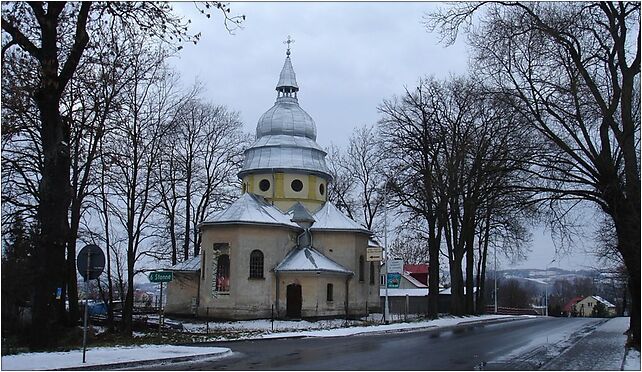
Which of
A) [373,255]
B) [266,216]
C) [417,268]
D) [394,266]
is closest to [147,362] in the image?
[394,266]

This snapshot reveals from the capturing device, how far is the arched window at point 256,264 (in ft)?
124

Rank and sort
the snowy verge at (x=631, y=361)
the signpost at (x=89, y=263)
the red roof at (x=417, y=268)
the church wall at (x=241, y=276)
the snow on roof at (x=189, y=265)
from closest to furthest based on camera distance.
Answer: the snowy verge at (x=631, y=361), the signpost at (x=89, y=263), the church wall at (x=241, y=276), the snow on roof at (x=189, y=265), the red roof at (x=417, y=268)

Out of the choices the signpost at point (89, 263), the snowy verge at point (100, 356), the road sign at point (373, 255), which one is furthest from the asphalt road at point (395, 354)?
the road sign at point (373, 255)

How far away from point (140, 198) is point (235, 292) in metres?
9.21

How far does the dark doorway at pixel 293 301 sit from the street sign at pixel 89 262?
24289mm

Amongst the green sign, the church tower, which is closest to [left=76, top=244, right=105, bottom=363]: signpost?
the green sign

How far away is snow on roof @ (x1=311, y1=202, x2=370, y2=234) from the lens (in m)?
41.2

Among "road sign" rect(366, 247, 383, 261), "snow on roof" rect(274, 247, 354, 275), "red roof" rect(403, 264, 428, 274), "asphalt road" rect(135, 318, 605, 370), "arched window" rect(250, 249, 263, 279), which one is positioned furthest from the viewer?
"red roof" rect(403, 264, 428, 274)

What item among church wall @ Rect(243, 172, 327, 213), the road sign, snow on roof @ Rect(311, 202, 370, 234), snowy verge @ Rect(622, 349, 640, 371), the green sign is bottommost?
snowy verge @ Rect(622, 349, 640, 371)

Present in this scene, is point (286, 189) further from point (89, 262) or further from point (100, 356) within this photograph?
point (89, 262)

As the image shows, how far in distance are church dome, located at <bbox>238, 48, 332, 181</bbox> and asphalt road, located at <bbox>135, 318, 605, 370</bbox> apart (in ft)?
66.8

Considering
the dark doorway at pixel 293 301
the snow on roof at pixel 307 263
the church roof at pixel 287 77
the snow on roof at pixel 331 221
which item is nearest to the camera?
the snow on roof at pixel 307 263

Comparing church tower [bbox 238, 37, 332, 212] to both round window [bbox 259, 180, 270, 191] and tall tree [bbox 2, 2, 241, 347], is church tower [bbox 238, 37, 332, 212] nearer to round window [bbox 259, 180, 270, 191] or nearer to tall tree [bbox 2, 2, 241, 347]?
round window [bbox 259, 180, 270, 191]

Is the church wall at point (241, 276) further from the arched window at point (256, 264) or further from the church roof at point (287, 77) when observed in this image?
the church roof at point (287, 77)
